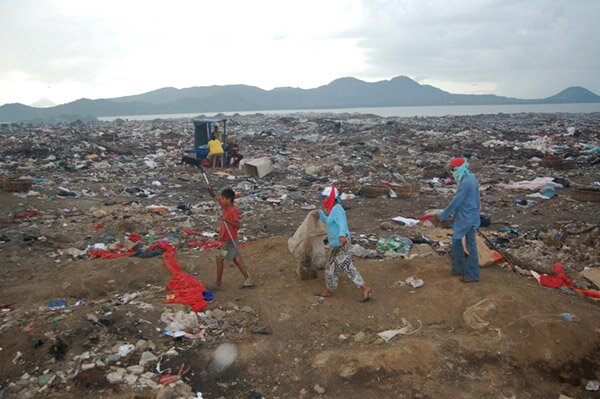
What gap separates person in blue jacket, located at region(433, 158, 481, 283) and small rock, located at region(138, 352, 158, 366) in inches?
120

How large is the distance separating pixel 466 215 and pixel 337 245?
141cm

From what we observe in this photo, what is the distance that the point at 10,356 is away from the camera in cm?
323

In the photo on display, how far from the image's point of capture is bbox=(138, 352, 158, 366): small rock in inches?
131

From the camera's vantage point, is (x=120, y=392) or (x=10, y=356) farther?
(x=10, y=356)

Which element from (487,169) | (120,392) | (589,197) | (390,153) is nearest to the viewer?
(120,392)

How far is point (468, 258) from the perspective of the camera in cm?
434

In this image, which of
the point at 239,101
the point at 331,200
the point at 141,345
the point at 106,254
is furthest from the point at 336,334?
the point at 239,101

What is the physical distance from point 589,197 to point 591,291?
4646mm

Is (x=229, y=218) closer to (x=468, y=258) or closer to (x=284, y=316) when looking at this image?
(x=284, y=316)

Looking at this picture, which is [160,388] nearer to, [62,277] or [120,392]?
[120,392]

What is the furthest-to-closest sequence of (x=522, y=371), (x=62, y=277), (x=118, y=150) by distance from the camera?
(x=118, y=150) < (x=62, y=277) < (x=522, y=371)

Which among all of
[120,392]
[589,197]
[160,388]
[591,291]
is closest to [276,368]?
[160,388]

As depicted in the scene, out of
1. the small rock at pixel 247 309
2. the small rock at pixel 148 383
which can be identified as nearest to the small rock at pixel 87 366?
the small rock at pixel 148 383

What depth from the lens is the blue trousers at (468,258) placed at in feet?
14.1
